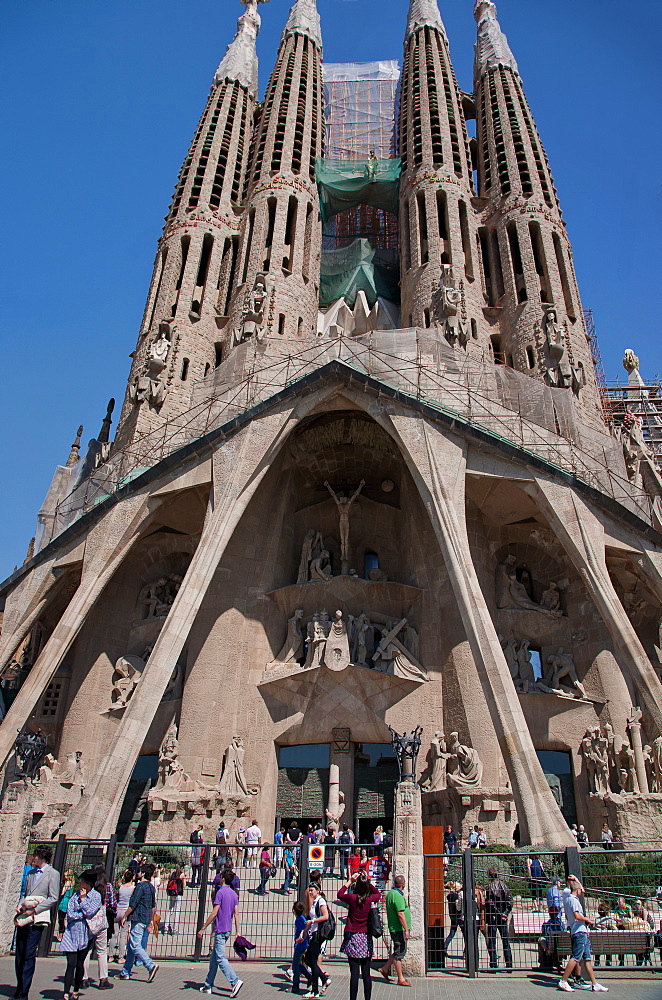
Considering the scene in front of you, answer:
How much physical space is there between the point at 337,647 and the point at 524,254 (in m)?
14.9

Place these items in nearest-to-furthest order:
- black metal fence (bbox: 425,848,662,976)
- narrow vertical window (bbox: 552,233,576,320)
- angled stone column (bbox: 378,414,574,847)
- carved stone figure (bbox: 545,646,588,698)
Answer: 1. black metal fence (bbox: 425,848,662,976)
2. angled stone column (bbox: 378,414,574,847)
3. carved stone figure (bbox: 545,646,588,698)
4. narrow vertical window (bbox: 552,233,576,320)

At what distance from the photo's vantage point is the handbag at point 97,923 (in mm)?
6000

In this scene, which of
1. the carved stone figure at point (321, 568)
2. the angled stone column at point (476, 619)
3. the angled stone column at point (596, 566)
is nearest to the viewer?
the angled stone column at point (476, 619)

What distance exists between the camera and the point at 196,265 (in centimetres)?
2553

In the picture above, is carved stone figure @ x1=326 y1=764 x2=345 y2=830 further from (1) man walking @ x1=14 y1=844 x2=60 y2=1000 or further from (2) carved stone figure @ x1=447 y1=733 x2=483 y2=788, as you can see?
(1) man walking @ x1=14 y1=844 x2=60 y2=1000

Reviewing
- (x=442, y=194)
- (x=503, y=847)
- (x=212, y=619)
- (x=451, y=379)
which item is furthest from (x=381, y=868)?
(x=442, y=194)

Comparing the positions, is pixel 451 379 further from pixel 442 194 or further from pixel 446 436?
pixel 442 194

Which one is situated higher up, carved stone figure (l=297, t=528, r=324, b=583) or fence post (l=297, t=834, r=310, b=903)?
carved stone figure (l=297, t=528, r=324, b=583)

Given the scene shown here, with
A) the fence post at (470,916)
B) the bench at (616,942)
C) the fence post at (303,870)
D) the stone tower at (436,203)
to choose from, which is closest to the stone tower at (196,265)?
the stone tower at (436,203)

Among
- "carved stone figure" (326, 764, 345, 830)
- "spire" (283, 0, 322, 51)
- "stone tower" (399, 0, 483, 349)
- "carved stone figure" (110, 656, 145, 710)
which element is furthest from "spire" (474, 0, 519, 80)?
"carved stone figure" (326, 764, 345, 830)

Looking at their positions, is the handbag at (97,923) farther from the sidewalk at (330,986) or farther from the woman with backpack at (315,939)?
the woman with backpack at (315,939)

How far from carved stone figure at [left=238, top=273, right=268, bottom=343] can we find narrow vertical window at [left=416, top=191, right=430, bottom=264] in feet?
19.3

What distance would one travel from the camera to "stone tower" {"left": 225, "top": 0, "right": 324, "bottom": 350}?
941 inches

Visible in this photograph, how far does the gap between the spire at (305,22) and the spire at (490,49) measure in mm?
7736
